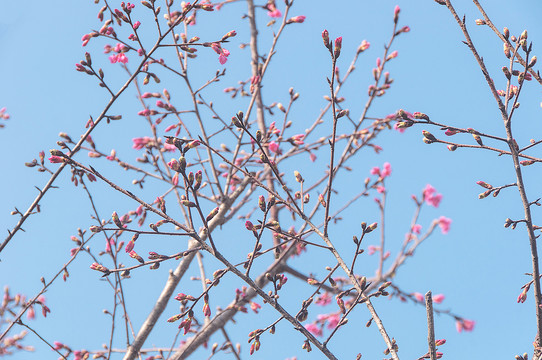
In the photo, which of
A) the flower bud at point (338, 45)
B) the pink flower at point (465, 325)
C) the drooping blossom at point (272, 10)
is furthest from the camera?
the pink flower at point (465, 325)

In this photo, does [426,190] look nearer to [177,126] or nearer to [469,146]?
[177,126]

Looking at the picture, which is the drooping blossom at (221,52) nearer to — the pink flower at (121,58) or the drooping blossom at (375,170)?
the pink flower at (121,58)

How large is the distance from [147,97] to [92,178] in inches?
54.2

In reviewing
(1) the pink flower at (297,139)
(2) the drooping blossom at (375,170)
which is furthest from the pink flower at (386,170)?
(1) the pink flower at (297,139)

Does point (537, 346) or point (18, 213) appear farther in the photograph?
point (18, 213)

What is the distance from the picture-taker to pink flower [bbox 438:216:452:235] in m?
→ 5.58

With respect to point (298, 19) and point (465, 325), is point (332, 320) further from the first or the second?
point (298, 19)

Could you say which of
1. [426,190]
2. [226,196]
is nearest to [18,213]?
[226,196]

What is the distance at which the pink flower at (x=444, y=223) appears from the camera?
18.3 feet

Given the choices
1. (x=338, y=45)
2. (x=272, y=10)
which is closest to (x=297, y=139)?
(x=272, y=10)

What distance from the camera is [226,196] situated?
3.91 metres

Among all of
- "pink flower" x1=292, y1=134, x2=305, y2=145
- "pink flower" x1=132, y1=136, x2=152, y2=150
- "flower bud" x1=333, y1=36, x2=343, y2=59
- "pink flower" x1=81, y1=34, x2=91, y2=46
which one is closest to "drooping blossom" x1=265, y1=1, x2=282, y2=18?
"pink flower" x1=292, y1=134, x2=305, y2=145

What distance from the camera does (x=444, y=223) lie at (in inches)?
221

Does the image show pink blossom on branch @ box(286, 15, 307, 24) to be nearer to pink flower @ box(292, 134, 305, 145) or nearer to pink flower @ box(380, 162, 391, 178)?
pink flower @ box(292, 134, 305, 145)
